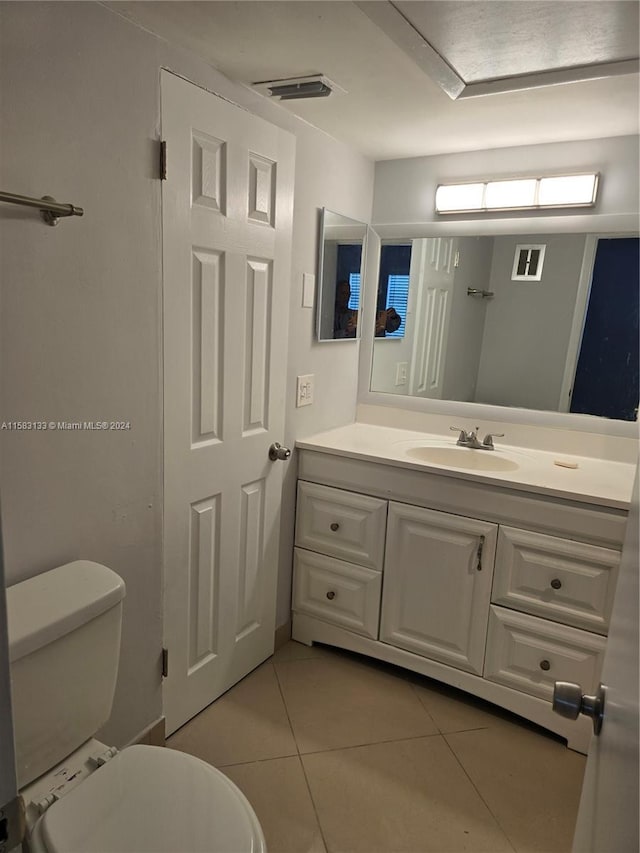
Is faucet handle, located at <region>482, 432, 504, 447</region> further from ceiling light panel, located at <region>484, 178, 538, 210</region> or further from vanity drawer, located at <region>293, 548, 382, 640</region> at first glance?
ceiling light panel, located at <region>484, 178, 538, 210</region>

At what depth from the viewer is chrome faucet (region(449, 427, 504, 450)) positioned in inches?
91.4

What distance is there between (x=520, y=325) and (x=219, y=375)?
1.27 m

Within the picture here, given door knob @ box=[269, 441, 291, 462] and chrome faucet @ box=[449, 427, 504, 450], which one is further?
chrome faucet @ box=[449, 427, 504, 450]

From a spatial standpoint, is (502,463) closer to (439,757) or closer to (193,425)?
(439,757)

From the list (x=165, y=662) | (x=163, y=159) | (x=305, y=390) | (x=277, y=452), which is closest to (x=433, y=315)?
(x=305, y=390)

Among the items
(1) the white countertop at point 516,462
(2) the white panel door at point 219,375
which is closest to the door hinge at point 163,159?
(2) the white panel door at point 219,375

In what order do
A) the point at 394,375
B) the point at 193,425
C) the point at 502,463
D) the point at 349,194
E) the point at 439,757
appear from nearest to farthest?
the point at 193,425
the point at 439,757
the point at 502,463
the point at 349,194
the point at 394,375

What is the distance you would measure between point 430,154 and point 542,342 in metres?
0.91

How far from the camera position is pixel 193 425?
5.61 ft

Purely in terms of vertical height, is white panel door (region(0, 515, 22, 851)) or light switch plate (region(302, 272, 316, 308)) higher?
light switch plate (region(302, 272, 316, 308))

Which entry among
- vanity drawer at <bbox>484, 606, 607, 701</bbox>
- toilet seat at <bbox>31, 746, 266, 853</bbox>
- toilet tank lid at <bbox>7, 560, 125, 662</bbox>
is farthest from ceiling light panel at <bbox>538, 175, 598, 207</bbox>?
toilet seat at <bbox>31, 746, 266, 853</bbox>

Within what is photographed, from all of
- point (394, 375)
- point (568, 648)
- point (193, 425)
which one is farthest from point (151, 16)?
point (568, 648)

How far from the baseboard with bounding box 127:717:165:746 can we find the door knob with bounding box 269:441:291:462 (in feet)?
2.98

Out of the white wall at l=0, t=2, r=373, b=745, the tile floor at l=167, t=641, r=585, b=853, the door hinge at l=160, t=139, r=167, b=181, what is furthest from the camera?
the tile floor at l=167, t=641, r=585, b=853
